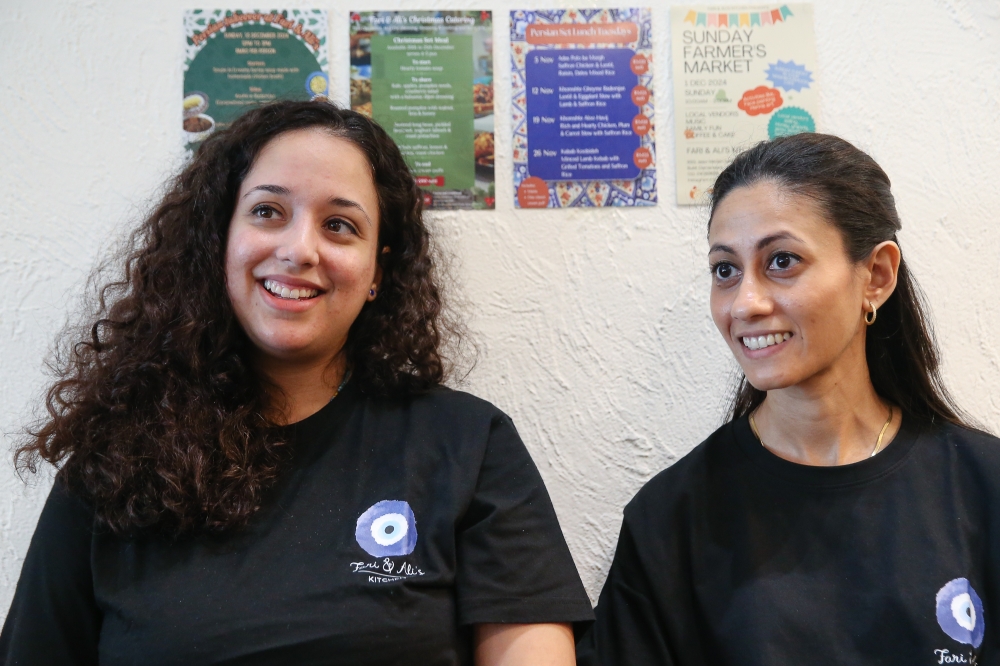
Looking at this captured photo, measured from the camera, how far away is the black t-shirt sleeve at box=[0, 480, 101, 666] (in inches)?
39.8

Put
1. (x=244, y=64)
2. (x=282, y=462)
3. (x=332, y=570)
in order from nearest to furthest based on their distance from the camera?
(x=332, y=570), (x=282, y=462), (x=244, y=64)

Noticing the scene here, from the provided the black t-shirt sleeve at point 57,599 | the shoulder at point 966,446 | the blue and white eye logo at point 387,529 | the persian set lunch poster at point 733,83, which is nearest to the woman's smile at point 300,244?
the blue and white eye logo at point 387,529

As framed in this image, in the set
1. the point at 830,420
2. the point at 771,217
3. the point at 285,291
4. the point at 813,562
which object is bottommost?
the point at 813,562

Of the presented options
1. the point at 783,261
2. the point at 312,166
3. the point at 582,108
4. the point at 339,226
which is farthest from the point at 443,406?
the point at 582,108

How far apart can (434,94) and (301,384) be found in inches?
26.0

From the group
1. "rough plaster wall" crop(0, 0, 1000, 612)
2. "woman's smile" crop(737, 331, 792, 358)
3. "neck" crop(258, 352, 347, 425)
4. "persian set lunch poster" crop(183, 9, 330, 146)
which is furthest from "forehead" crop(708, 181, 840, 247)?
"persian set lunch poster" crop(183, 9, 330, 146)

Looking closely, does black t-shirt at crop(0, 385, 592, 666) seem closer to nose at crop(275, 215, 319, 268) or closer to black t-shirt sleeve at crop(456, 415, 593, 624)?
black t-shirt sleeve at crop(456, 415, 593, 624)

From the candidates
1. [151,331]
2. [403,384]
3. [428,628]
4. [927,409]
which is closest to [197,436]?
[151,331]

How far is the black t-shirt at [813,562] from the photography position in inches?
40.5

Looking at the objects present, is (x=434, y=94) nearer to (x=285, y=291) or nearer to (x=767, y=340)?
(x=285, y=291)

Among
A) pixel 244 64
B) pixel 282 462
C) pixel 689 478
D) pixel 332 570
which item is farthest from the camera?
pixel 244 64

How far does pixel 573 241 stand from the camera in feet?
4.75

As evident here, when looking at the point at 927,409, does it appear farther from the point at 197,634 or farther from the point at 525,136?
the point at 197,634

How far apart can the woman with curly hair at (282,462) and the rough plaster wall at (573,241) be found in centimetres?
25
